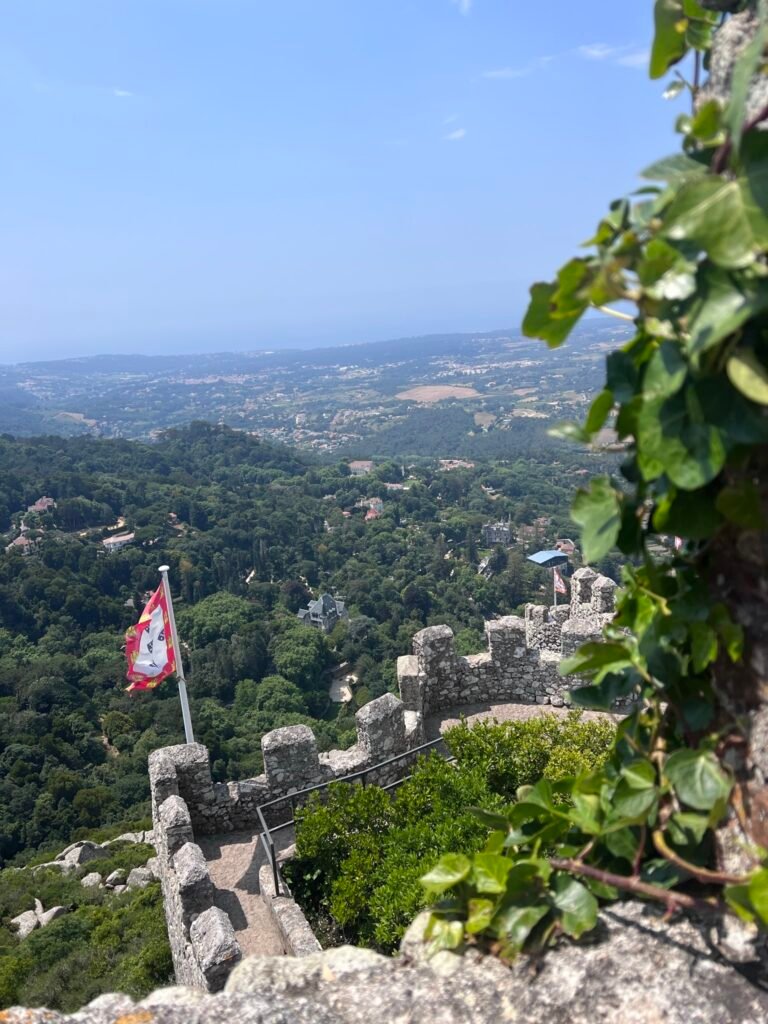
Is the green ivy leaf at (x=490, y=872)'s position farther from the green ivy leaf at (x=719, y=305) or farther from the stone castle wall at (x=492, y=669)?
the stone castle wall at (x=492, y=669)

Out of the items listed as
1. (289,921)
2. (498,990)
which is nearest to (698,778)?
(498,990)

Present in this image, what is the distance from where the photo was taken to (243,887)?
7.19 metres

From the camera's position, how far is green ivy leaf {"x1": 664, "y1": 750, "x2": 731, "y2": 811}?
5.16 ft

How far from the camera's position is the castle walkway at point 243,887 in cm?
639

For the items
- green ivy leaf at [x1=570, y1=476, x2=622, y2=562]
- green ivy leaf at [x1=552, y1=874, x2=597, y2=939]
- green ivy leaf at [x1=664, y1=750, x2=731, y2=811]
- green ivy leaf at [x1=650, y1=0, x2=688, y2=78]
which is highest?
green ivy leaf at [x1=650, y1=0, x2=688, y2=78]

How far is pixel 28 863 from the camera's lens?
74.5 feet

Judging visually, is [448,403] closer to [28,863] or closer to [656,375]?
[28,863]

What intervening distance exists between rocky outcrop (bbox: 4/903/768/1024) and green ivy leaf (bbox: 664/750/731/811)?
0.36 m

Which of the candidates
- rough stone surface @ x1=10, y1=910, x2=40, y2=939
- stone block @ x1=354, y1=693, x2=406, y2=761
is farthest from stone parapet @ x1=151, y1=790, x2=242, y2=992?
rough stone surface @ x1=10, y1=910, x2=40, y2=939

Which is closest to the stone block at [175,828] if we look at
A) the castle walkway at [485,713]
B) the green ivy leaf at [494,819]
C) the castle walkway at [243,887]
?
the castle walkway at [243,887]

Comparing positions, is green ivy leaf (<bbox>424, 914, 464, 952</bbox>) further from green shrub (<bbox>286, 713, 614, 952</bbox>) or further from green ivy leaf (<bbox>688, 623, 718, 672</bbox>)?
green shrub (<bbox>286, 713, 614, 952</bbox>)

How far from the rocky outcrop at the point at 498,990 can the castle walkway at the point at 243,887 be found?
4.71 meters

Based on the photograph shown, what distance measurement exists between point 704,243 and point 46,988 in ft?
43.6

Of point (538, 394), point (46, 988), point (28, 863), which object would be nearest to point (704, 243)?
point (46, 988)
